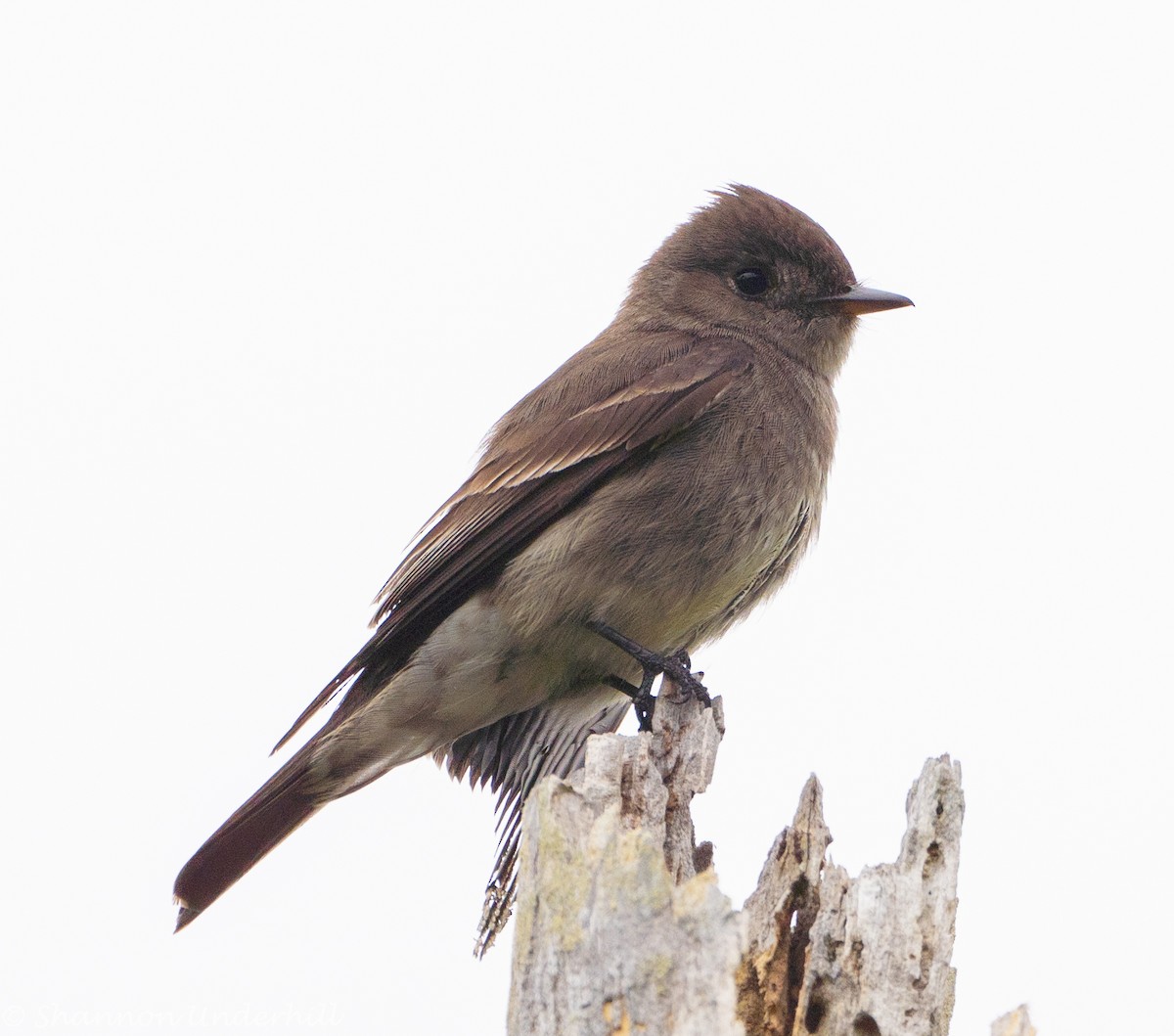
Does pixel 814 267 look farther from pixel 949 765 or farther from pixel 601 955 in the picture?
pixel 601 955

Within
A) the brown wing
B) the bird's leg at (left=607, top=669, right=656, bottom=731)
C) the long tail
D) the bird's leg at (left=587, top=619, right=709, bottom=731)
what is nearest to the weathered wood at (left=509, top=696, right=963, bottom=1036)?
the bird's leg at (left=587, top=619, right=709, bottom=731)

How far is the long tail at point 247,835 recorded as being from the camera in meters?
5.57

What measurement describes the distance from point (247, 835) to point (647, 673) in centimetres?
161

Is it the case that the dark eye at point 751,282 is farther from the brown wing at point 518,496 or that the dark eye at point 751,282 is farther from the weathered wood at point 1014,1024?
the weathered wood at point 1014,1024

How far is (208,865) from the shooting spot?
561 cm

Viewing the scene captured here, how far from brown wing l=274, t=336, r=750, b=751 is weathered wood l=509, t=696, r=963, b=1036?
1750 millimetres

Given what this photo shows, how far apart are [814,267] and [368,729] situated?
2.95 metres

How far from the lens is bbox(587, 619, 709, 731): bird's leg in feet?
18.3

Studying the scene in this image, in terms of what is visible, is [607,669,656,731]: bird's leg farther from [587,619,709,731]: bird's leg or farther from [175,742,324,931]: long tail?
[175,742,324,931]: long tail

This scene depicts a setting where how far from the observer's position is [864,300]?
23.2ft

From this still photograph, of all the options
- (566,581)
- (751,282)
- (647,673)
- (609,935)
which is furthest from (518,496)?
(609,935)

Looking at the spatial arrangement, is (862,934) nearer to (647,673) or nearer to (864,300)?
(647,673)

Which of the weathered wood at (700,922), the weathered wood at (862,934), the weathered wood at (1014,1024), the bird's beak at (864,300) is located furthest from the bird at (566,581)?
the weathered wood at (1014,1024)

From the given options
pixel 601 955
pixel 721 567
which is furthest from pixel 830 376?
pixel 601 955
